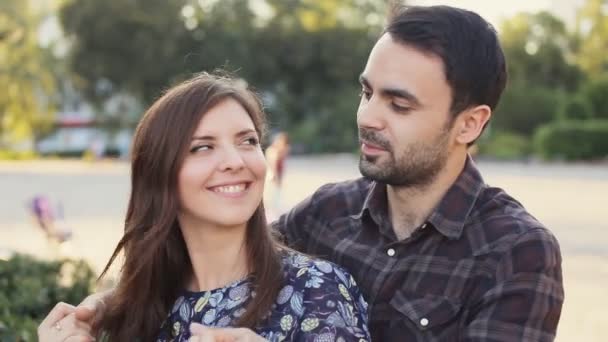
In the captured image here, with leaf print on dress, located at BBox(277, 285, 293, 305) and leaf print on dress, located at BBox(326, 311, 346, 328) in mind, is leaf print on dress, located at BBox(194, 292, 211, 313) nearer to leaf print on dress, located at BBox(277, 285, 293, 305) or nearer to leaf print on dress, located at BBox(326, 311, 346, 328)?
leaf print on dress, located at BBox(277, 285, 293, 305)

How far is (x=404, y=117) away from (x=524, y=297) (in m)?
0.61

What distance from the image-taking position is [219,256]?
7.84 feet

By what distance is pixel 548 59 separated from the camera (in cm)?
4909

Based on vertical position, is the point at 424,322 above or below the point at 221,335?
below

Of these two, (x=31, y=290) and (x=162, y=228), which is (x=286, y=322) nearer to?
(x=162, y=228)

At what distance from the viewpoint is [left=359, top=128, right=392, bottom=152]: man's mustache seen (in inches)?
96.3

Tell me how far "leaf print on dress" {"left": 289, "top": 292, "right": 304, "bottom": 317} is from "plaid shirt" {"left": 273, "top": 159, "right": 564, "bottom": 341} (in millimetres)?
306

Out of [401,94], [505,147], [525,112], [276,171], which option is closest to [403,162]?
[401,94]

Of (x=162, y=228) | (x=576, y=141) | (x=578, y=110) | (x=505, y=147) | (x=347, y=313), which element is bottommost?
(x=505, y=147)

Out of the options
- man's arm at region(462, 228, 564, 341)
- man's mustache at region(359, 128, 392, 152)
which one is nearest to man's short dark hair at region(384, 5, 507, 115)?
man's mustache at region(359, 128, 392, 152)

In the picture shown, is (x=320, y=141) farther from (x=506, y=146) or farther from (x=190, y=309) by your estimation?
(x=190, y=309)

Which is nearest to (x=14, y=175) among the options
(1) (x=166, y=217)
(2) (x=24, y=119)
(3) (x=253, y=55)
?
(2) (x=24, y=119)

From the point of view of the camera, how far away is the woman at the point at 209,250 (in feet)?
7.20

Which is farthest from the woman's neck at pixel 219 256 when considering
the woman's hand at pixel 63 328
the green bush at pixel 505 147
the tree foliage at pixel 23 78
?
the tree foliage at pixel 23 78
